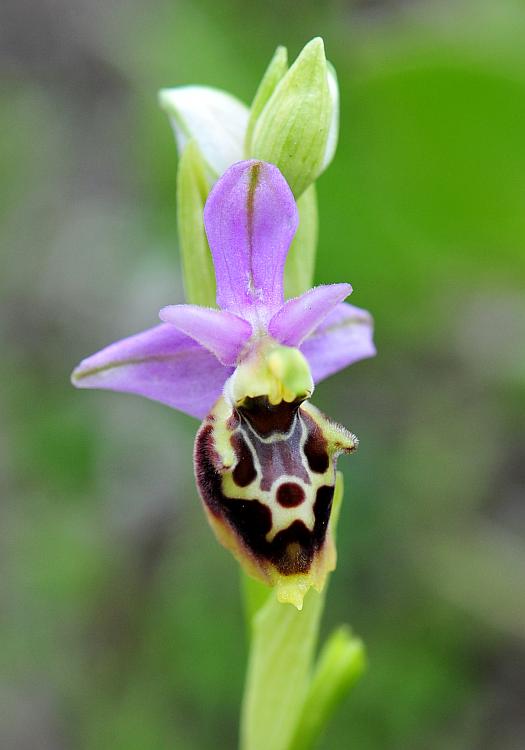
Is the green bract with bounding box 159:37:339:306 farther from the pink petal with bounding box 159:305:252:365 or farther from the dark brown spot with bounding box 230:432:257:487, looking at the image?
the dark brown spot with bounding box 230:432:257:487

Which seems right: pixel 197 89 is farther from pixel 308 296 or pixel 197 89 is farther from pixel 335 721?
pixel 335 721

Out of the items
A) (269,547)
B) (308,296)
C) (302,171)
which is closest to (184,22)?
(302,171)

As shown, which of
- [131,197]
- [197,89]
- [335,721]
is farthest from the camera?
[131,197]

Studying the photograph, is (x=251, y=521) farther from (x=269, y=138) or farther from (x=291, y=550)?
(x=269, y=138)

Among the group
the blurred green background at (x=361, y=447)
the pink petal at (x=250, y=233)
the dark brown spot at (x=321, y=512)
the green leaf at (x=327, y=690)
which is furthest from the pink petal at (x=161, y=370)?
the blurred green background at (x=361, y=447)

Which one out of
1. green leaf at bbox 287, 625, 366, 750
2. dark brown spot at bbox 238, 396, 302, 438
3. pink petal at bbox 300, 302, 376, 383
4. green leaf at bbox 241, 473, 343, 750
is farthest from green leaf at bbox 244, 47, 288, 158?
green leaf at bbox 287, 625, 366, 750

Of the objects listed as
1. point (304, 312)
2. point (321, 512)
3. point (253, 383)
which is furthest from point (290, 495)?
point (304, 312)

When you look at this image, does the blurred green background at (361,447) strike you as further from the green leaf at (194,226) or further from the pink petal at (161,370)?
the pink petal at (161,370)
